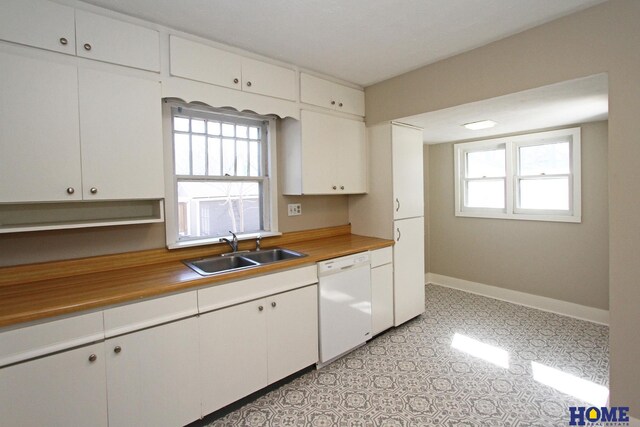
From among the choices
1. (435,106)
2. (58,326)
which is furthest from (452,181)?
(58,326)

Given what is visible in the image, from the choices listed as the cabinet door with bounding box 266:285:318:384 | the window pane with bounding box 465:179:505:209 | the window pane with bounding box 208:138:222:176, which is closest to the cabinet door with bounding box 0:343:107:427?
the cabinet door with bounding box 266:285:318:384

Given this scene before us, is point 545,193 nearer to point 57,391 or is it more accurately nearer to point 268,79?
point 268,79

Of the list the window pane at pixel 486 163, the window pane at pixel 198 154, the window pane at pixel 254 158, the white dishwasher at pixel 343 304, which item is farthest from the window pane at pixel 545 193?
the window pane at pixel 198 154

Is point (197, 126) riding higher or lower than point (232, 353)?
higher

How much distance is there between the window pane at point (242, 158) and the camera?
107 inches

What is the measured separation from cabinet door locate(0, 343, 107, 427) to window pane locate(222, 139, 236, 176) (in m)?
1.56

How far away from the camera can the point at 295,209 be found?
3.07m

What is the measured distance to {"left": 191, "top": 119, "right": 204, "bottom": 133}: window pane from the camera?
244cm

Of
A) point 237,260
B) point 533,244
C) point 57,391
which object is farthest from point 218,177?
point 533,244

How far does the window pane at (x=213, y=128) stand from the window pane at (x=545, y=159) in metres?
3.54

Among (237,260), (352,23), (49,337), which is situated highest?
(352,23)

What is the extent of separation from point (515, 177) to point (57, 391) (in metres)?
4.50

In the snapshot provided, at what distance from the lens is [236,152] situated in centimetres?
271

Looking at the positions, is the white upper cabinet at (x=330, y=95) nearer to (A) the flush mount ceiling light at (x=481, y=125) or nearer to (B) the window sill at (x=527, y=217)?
(A) the flush mount ceiling light at (x=481, y=125)
